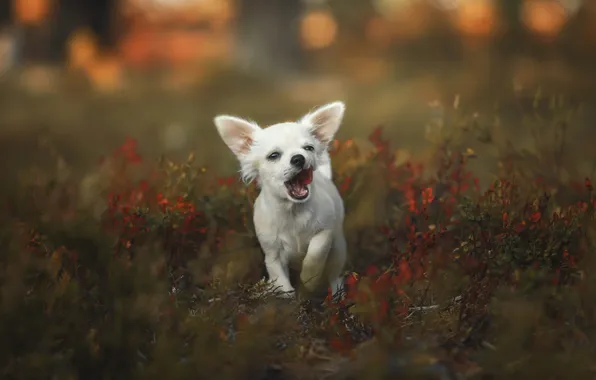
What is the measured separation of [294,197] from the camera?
3.81 meters

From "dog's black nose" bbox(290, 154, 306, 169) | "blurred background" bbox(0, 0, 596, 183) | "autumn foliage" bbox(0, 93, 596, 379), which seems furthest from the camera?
"blurred background" bbox(0, 0, 596, 183)

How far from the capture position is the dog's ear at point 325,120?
4.01 m

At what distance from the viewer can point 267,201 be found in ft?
13.1

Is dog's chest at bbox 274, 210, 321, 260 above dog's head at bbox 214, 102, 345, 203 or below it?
below

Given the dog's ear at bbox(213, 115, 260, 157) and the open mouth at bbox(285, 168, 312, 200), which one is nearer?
the open mouth at bbox(285, 168, 312, 200)

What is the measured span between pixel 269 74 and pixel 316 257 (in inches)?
390

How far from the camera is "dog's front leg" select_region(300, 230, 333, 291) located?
152 inches

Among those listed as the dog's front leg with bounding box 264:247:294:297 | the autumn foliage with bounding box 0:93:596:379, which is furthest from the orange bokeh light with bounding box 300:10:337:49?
the dog's front leg with bounding box 264:247:294:297

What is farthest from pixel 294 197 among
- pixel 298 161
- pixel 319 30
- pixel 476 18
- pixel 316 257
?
pixel 319 30

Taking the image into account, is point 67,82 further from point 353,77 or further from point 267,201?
point 267,201

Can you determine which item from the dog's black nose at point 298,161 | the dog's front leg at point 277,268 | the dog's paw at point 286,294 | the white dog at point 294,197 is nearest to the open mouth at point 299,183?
the white dog at point 294,197

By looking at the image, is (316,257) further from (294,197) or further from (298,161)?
(298,161)

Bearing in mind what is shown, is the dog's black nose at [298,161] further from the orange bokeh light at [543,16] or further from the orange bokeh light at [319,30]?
the orange bokeh light at [319,30]

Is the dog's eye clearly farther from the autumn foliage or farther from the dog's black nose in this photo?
the autumn foliage
